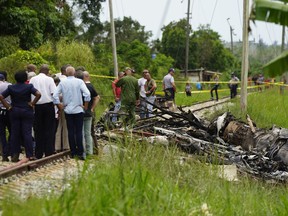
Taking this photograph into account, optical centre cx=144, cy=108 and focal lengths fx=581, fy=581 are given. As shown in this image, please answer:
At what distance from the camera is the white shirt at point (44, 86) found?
11.7 metres

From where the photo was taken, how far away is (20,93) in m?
11.1

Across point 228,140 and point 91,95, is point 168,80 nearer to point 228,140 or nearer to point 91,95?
point 228,140

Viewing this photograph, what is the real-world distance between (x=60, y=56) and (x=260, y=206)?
72.7 feet

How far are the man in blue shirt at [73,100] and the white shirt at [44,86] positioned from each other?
1.47 feet

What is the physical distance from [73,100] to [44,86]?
78 cm

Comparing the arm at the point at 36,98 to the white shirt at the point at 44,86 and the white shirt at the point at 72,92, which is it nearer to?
the white shirt at the point at 72,92

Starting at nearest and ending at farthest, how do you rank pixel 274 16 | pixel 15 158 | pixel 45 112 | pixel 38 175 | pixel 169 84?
pixel 274 16
pixel 38 175
pixel 15 158
pixel 45 112
pixel 169 84

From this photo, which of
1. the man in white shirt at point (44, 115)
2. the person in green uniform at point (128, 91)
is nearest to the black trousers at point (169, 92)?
the person in green uniform at point (128, 91)

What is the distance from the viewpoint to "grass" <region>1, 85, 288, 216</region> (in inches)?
232

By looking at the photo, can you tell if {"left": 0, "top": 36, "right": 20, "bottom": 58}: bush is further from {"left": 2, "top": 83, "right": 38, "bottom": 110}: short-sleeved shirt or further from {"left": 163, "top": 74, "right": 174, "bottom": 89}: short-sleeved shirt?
{"left": 2, "top": 83, "right": 38, "bottom": 110}: short-sleeved shirt

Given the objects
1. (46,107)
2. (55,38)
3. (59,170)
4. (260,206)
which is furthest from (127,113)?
(55,38)

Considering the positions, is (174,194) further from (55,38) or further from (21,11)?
(55,38)

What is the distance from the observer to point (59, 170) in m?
10.6

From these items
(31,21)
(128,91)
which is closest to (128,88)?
(128,91)
